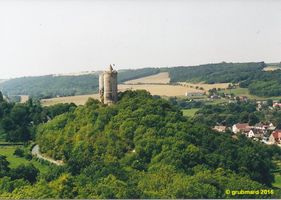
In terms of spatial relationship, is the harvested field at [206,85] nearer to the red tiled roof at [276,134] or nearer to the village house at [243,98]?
the village house at [243,98]

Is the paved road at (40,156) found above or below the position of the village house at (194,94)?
above

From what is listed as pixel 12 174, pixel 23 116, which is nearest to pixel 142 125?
pixel 12 174

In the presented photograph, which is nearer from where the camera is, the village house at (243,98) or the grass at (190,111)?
the grass at (190,111)

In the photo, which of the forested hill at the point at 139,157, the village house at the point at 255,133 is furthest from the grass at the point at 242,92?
the forested hill at the point at 139,157

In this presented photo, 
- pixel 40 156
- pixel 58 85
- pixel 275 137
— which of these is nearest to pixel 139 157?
pixel 40 156

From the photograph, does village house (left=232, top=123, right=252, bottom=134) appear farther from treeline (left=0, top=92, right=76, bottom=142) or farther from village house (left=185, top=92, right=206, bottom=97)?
village house (left=185, top=92, right=206, bottom=97)

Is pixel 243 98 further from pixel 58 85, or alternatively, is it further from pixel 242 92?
pixel 58 85

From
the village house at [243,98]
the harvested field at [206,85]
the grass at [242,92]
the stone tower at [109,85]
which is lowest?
the village house at [243,98]
